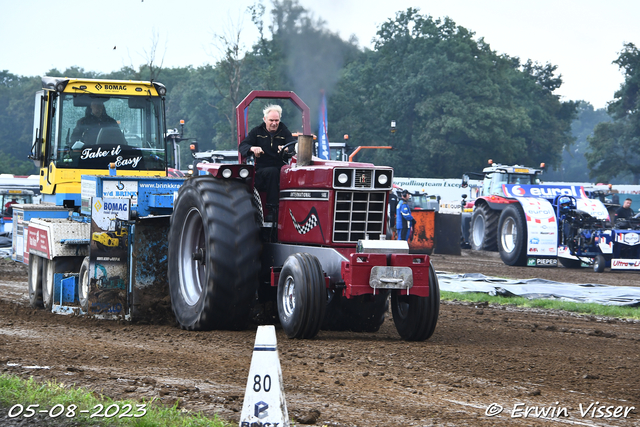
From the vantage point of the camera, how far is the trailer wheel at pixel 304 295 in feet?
23.0

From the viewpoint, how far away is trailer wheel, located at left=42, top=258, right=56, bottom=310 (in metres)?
10.0

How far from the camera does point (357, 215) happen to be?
769 cm

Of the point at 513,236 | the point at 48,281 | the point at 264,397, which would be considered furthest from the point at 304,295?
the point at 513,236

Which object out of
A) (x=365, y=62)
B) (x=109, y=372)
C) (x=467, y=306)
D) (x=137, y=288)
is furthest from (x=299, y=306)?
(x=365, y=62)

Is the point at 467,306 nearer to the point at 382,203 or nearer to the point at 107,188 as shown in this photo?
the point at 382,203

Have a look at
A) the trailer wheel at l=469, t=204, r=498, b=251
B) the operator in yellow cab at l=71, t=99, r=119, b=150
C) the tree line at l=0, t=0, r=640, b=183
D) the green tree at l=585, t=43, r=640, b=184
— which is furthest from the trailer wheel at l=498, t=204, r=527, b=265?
the green tree at l=585, t=43, r=640, b=184

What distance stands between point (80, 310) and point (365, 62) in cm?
5750

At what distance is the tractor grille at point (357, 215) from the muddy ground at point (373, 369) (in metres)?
0.97

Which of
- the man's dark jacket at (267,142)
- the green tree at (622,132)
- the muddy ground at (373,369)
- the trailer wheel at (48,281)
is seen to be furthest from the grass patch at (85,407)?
Answer: the green tree at (622,132)

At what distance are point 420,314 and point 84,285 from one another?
4.17 metres

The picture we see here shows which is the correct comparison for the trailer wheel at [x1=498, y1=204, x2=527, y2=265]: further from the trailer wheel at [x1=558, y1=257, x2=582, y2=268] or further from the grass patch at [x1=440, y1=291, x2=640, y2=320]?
the grass patch at [x1=440, y1=291, x2=640, y2=320]

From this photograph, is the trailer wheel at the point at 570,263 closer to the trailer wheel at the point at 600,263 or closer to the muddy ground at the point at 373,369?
the trailer wheel at the point at 600,263

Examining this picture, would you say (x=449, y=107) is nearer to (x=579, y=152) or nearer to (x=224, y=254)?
(x=224, y=254)

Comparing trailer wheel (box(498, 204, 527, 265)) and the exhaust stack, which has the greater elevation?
the exhaust stack
